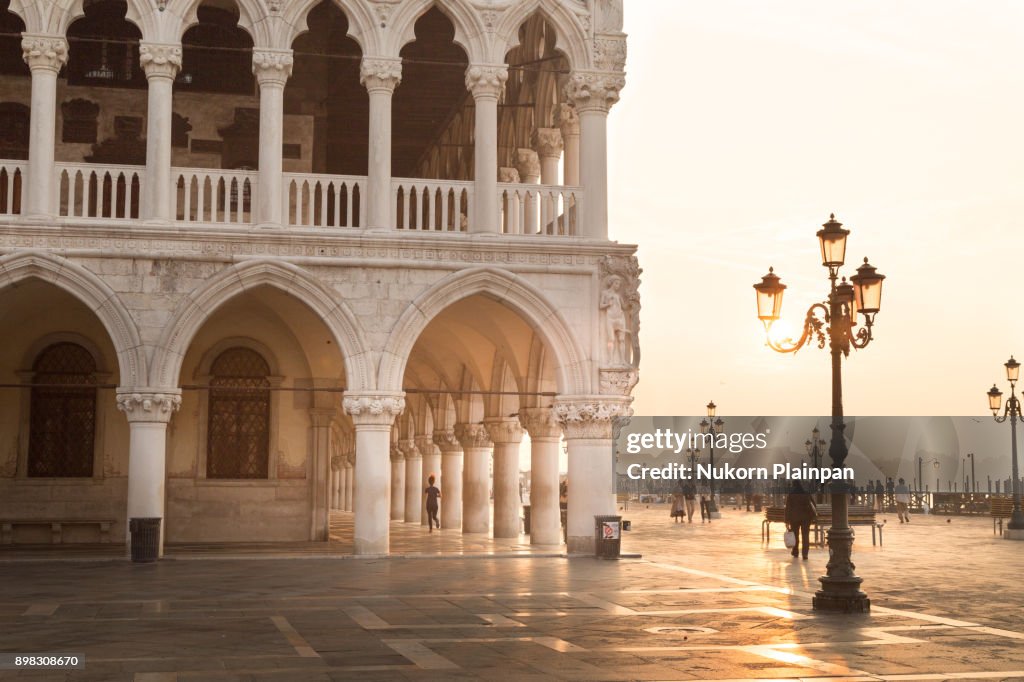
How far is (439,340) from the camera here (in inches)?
1242

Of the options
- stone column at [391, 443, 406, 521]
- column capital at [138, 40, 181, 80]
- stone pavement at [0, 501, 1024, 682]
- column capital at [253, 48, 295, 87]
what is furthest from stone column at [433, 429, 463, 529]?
column capital at [138, 40, 181, 80]

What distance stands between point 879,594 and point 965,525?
25722 millimetres

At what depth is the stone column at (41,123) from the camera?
22.8 metres

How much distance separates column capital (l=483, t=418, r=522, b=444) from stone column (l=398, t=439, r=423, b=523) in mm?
10054

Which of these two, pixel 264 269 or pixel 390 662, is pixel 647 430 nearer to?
pixel 264 269

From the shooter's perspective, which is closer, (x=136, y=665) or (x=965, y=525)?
(x=136, y=665)

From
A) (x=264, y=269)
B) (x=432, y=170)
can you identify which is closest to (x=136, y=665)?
(x=264, y=269)

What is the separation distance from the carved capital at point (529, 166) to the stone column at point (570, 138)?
3.04 metres

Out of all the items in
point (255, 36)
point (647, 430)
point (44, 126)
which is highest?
point (255, 36)

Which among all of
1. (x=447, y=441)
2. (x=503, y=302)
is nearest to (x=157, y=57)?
(x=503, y=302)

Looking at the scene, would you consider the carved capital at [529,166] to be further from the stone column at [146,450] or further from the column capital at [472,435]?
the stone column at [146,450]

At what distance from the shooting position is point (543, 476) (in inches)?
1088

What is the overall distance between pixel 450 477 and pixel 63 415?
39.5 ft

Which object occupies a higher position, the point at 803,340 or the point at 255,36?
the point at 255,36
